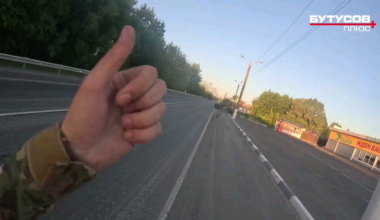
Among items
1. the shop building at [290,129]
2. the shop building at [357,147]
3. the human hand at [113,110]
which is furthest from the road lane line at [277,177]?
the shop building at [290,129]

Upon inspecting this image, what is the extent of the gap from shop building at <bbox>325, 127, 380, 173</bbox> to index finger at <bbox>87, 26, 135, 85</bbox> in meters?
34.8

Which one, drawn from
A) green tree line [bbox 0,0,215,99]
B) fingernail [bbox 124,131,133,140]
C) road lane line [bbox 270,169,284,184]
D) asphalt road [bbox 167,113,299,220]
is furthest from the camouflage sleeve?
green tree line [bbox 0,0,215,99]

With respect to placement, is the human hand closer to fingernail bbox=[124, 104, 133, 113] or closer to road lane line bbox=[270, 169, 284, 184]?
fingernail bbox=[124, 104, 133, 113]

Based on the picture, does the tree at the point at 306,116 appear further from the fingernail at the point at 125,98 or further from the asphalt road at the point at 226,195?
the fingernail at the point at 125,98

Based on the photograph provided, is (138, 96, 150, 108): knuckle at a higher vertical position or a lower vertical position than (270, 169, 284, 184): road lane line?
higher

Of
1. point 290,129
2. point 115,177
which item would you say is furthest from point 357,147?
point 115,177

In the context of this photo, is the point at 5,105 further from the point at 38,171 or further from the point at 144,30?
the point at 144,30

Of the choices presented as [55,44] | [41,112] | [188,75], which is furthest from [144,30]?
[188,75]

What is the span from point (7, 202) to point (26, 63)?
69.0ft

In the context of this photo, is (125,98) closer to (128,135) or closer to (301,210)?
(128,135)

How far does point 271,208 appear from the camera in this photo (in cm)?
624

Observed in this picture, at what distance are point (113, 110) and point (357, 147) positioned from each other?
40.7 m

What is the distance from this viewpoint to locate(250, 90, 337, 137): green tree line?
104750 mm

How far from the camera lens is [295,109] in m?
106
